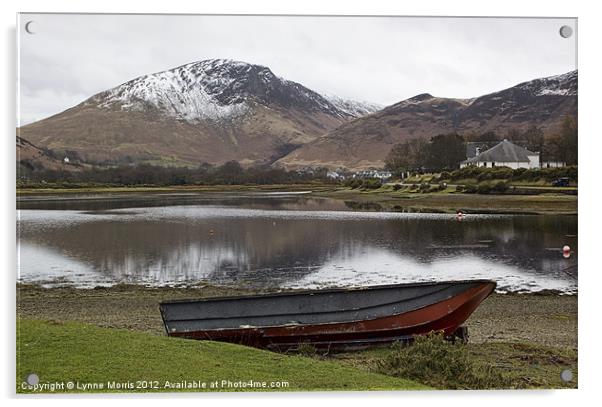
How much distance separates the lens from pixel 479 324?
6875 mm

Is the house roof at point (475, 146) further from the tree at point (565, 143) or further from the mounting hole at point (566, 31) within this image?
the mounting hole at point (566, 31)

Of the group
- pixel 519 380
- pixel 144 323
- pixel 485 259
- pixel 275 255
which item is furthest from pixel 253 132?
pixel 519 380

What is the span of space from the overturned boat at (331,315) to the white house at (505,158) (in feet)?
5.32

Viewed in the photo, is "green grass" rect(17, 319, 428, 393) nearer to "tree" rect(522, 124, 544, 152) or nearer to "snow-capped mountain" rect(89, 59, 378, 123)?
"snow-capped mountain" rect(89, 59, 378, 123)

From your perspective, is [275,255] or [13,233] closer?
[13,233]

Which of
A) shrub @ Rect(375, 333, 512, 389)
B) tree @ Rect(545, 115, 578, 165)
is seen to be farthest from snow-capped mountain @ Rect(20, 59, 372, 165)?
shrub @ Rect(375, 333, 512, 389)

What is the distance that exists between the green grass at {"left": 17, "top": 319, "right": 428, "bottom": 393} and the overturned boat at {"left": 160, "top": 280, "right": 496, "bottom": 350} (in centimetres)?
32

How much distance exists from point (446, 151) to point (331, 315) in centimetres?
242

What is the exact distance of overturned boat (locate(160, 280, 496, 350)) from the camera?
5723mm

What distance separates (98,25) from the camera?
6.00 m

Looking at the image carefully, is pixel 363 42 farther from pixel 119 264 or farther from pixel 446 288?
pixel 119 264

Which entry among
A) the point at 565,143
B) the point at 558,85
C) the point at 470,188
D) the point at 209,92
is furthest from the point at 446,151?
the point at 209,92

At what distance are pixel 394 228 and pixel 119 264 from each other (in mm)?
3355

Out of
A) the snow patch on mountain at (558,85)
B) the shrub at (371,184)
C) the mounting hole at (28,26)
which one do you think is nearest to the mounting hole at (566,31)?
the snow patch on mountain at (558,85)
